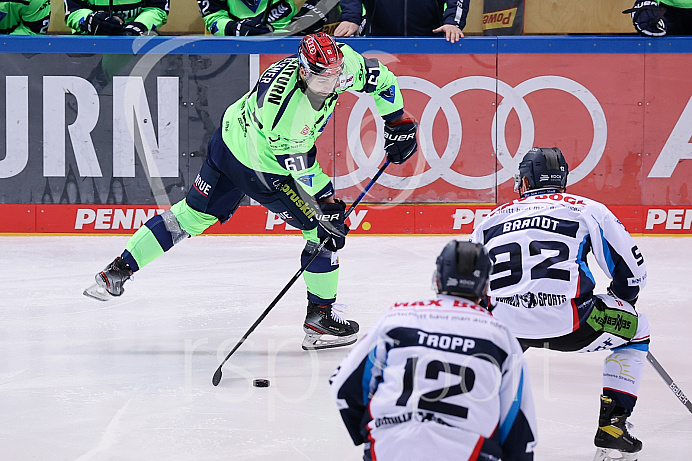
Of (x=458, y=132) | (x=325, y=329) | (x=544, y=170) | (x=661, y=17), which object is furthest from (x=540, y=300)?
(x=661, y=17)

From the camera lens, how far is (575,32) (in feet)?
25.8

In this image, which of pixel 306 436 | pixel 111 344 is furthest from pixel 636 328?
pixel 111 344

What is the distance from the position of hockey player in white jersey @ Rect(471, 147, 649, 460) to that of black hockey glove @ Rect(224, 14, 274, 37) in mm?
4733

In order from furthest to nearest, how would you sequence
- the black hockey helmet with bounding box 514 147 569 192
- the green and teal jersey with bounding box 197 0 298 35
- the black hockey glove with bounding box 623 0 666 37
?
the green and teal jersey with bounding box 197 0 298 35 → the black hockey glove with bounding box 623 0 666 37 → the black hockey helmet with bounding box 514 147 569 192

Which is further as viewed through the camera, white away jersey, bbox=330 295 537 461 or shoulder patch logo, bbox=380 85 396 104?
shoulder patch logo, bbox=380 85 396 104

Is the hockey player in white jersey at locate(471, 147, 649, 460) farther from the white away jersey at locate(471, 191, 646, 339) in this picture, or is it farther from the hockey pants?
the hockey pants

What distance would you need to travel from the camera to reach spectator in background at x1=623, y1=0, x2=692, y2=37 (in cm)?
725

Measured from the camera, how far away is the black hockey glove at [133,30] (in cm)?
746

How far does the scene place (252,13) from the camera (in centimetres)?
761

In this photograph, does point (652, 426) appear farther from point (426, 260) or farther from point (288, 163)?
point (426, 260)

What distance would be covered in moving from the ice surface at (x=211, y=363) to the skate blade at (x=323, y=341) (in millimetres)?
52

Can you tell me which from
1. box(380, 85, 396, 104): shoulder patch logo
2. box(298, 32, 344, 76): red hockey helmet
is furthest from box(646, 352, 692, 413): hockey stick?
box(380, 85, 396, 104): shoulder patch logo

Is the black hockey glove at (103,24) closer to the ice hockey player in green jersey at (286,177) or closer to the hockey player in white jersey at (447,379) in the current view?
the ice hockey player in green jersey at (286,177)

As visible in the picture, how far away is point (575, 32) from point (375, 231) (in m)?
2.49
